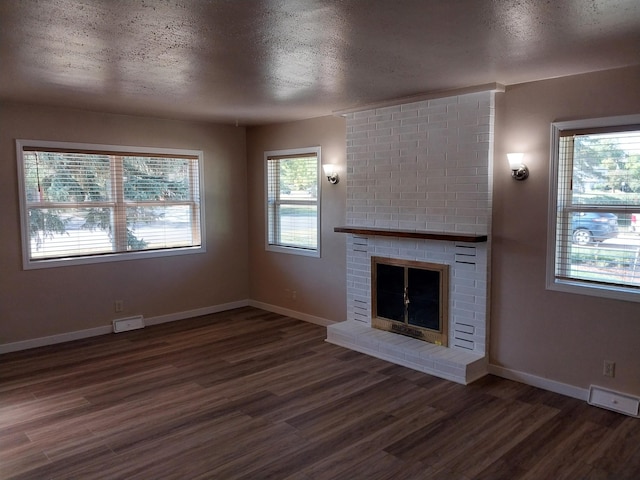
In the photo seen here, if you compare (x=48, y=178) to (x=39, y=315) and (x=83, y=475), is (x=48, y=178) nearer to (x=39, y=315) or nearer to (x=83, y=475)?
(x=39, y=315)

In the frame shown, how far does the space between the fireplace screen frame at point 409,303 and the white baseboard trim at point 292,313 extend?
0.86m

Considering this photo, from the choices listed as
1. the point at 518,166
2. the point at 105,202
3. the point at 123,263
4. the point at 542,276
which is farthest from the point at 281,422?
the point at 105,202

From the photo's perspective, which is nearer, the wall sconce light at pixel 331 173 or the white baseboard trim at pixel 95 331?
the white baseboard trim at pixel 95 331

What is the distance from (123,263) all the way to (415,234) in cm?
328

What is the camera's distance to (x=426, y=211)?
459 cm

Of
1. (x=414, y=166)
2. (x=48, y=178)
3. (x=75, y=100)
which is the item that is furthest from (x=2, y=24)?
(x=414, y=166)

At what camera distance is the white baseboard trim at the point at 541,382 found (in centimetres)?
377

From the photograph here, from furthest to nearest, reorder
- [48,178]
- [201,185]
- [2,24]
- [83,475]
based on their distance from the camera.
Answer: [201,185] < [48,178] < [83,475] < [2,24]

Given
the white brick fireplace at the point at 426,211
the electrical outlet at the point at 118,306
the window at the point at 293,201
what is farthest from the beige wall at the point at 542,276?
the electrical outlet at the point at 118,306

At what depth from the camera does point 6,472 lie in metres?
2.83

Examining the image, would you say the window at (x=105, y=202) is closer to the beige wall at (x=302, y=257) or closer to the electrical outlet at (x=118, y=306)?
the electrical outlet at (x=118, y=306)

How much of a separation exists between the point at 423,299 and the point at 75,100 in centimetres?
370

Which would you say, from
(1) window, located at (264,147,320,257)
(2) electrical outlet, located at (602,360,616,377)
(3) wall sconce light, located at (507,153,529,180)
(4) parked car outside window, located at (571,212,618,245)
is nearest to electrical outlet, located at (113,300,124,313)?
(1) window, located at (264,147,320,257)

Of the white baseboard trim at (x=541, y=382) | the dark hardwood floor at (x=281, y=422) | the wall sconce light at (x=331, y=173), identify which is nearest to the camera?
the dark hardwood floor at (x=281, y=422)
